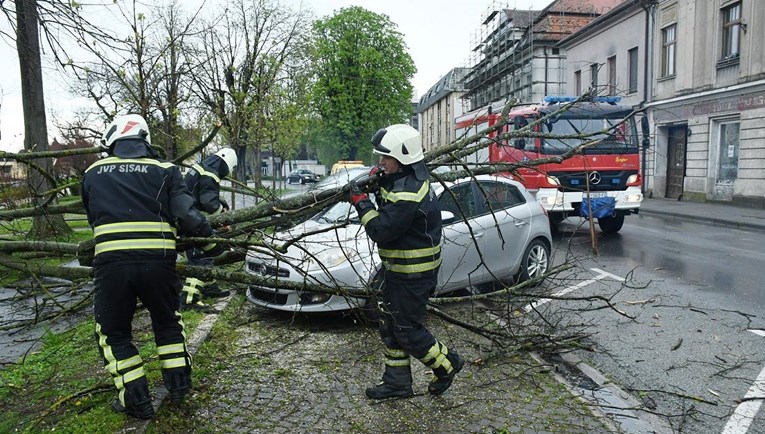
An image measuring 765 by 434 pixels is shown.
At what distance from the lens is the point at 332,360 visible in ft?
15.9

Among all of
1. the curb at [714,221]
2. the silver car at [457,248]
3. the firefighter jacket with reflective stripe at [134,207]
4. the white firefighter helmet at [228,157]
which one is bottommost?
the curb at [714,221]

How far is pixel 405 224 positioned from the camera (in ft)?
12.5

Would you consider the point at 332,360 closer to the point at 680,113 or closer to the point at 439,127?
the point at 680,113

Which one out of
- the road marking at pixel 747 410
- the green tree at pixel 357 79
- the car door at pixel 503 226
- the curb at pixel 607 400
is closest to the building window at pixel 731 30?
the car door at pixel 503 226

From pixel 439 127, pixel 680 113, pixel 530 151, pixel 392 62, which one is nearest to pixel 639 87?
pixel 680 113

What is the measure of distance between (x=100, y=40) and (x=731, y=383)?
253 inches

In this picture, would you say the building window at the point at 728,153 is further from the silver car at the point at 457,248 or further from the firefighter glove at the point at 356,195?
the firefighter glove at the point at 356,195

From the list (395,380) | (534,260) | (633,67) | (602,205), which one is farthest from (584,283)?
(633,67)

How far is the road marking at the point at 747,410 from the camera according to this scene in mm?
3676

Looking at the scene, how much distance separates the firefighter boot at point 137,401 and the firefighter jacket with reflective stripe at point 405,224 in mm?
1689

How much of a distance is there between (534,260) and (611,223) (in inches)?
233

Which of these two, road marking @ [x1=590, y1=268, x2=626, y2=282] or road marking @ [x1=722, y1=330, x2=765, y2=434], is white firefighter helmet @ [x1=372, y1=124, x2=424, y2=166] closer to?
road marking @ [x1=722, y1=330, x2=765, y2=434]

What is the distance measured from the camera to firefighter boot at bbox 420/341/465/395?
13.1 feet

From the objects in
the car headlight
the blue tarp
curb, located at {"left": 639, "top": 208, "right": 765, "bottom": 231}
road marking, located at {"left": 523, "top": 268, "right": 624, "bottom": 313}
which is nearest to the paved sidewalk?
curb, located at {"left": 639, "top": 208, "right": 765, "bottom": 231}
